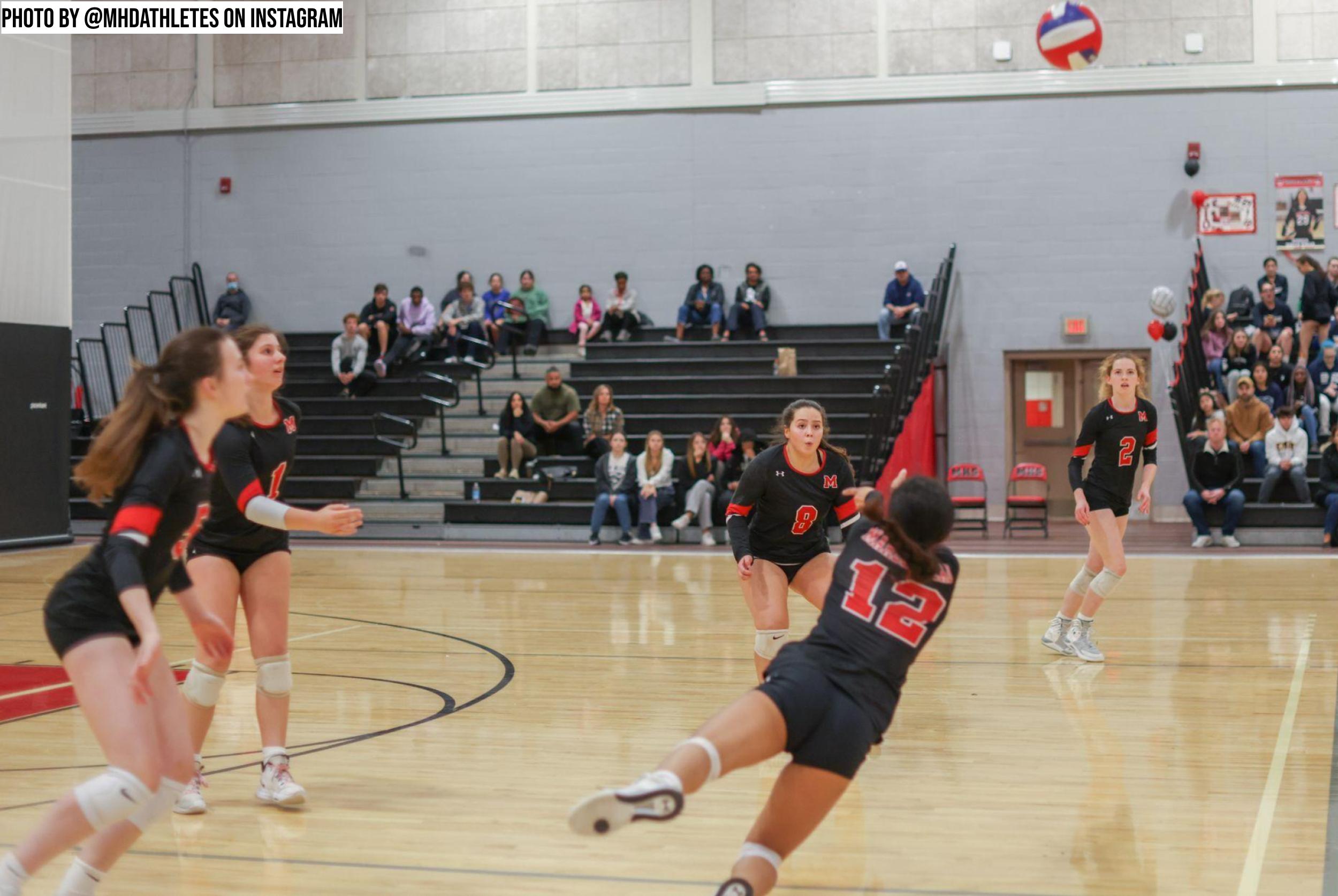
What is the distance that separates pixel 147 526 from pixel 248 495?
110cm

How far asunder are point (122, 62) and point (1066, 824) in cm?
1957

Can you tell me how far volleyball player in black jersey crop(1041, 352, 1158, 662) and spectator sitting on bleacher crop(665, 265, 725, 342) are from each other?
10.5 metres

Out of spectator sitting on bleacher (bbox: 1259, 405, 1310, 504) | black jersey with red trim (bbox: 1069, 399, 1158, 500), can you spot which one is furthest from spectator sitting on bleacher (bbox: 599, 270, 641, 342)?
black jersey with red trim (bbox: 1069, 399, 1158, 500)

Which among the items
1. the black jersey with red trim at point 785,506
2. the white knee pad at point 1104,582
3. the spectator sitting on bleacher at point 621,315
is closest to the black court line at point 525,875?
the black jersey with red trim at point 785,506

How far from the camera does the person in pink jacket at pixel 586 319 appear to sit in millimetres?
17938

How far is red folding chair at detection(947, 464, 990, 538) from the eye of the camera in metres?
15.1

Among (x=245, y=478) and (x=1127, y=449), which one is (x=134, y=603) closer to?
(x=245, y=478)

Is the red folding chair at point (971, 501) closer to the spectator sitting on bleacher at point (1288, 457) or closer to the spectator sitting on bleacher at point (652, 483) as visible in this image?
the spectator sitting on bleacher at point (1288, 457)

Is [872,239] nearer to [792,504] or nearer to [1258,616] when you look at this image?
[1258,616]

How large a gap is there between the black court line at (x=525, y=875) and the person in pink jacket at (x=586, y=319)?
46.4 feet

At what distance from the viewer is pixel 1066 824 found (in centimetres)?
412

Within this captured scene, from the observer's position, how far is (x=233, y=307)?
1873 cm

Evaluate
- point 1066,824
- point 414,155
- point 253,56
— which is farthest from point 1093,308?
point 1066,824

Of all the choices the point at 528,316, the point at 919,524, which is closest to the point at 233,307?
the point at 528,316
